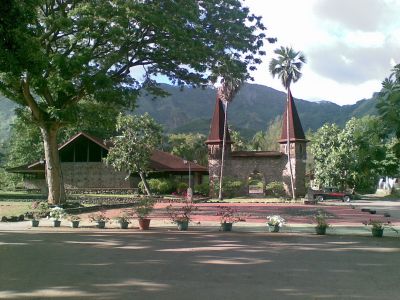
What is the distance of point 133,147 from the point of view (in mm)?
44969

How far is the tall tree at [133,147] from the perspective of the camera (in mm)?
44969

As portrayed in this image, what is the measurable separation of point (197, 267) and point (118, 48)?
17.3 meters

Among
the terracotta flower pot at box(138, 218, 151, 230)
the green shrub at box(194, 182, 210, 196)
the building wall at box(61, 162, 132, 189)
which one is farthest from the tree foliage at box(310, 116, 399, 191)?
the terracotta flower pot at box(138, 218, 151, 230)

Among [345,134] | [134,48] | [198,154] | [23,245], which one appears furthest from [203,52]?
[198,154]

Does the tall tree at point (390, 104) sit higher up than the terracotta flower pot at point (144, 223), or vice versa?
the tall tree at point (390, 104)

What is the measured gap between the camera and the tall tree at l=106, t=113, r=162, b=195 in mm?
44969

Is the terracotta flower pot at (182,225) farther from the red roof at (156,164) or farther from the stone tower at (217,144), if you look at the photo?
the stone tower at (217,144)

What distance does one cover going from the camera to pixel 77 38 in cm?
2216

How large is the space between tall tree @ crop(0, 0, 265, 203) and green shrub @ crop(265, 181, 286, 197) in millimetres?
28809

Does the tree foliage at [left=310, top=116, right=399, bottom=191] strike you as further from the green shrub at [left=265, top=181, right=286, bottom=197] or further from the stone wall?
the green shrub at [left=265, top=181, right=286, bottom=197]

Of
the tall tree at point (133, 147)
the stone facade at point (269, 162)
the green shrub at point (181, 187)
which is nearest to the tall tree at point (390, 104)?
the tall tree at point (133, 147)

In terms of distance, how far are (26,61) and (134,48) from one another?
1249 cm

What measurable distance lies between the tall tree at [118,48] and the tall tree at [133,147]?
18.4 metres

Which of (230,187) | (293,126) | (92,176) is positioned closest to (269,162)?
(293,126)
